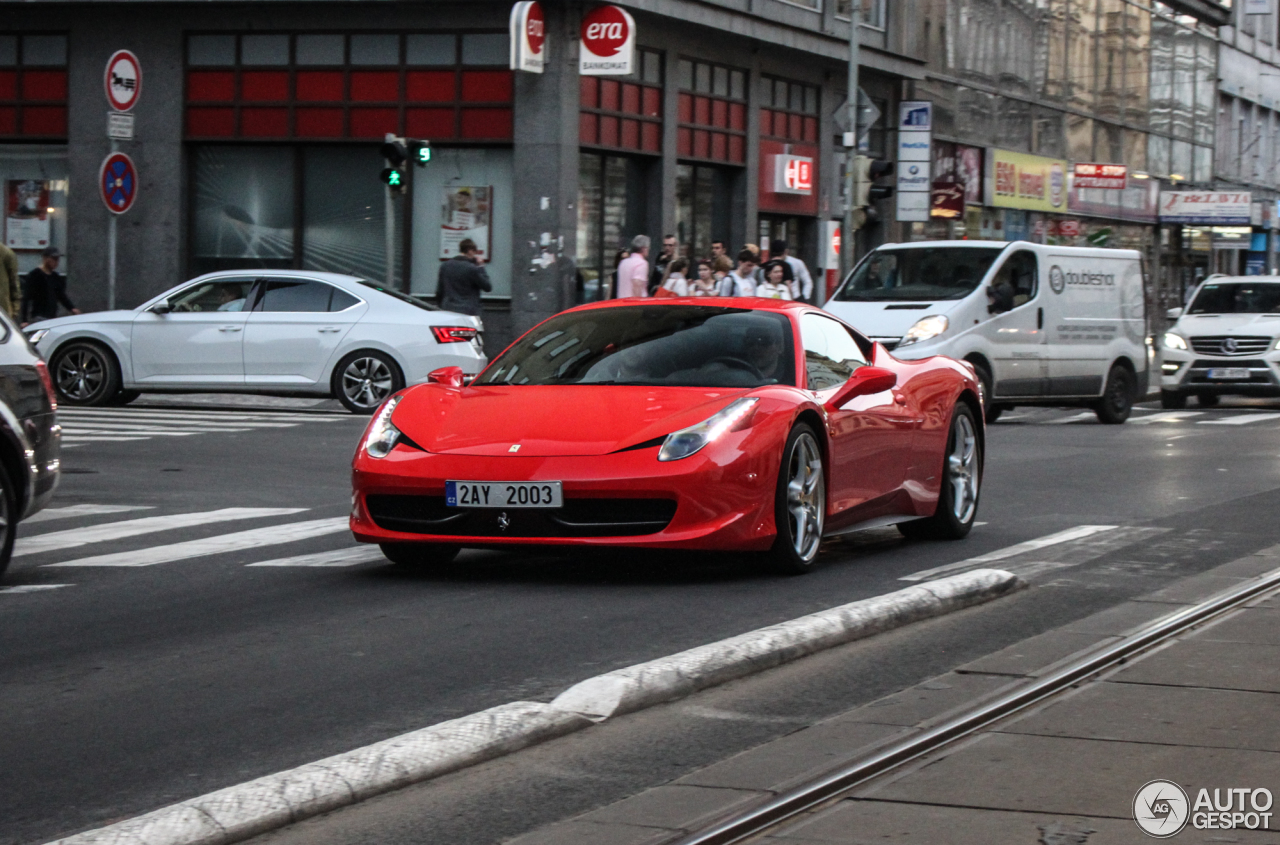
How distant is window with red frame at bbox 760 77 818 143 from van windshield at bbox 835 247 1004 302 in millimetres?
12148

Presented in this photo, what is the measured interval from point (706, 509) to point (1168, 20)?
5292cm

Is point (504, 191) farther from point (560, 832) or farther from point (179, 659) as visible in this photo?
point (560, 832)

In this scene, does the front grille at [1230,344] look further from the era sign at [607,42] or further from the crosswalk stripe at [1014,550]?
the crosswalk stripe at [1014,550]

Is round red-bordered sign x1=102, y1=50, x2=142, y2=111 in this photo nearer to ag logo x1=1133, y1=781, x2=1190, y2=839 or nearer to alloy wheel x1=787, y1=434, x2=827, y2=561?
alloy wheel x1=787, y1=434, x2=827, y2=561

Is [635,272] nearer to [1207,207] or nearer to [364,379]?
[364,379]

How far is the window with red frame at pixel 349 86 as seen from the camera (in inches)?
1094

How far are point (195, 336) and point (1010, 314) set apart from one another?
28.7 ft

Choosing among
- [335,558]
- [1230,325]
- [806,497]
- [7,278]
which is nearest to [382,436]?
[335,558]

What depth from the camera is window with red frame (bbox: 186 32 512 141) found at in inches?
1094

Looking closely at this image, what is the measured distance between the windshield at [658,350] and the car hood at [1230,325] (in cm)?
1789

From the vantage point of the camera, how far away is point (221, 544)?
965 cm

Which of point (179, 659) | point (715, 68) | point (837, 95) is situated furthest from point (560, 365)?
point (837, 95)

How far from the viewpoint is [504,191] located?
27922mm

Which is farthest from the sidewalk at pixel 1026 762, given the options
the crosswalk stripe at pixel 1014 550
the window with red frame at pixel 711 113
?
the window with red frame at pixel 711 113
